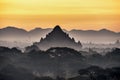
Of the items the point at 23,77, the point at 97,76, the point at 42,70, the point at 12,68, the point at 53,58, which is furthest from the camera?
the point at 53,58

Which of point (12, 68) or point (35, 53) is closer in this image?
point (12, 68)

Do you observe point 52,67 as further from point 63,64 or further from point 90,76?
point 90,76

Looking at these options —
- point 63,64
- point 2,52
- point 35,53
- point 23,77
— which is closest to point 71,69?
point 63,64

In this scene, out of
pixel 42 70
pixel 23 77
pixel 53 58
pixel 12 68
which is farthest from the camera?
pixel 53 58

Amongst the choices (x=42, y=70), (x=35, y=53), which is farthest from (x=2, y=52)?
(x=42, y=70)

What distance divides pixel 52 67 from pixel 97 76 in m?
57.6

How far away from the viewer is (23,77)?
12519cm

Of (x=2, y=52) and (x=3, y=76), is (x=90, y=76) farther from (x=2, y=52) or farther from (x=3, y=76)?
(x=2, y=52)

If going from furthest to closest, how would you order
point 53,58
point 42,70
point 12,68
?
point 53,58 < point 42,70 < point 12,68

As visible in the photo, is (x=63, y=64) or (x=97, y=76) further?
(x=63, y=64)

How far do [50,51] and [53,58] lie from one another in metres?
7.80

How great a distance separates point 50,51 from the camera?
615 ft

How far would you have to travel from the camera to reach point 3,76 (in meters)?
117

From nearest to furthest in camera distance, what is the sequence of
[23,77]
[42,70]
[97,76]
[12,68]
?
[97,76] → [23,77] → [12,68] → [42,70]
